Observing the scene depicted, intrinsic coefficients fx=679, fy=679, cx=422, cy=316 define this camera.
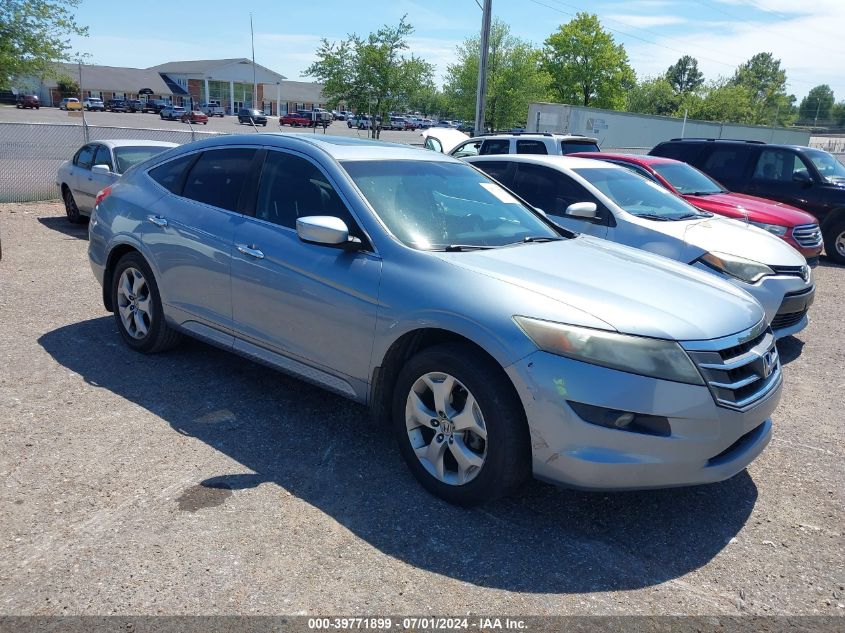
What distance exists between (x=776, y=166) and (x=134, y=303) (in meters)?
11.0

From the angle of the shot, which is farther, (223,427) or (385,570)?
(223,427)

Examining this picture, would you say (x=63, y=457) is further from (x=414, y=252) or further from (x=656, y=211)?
(x=656, y=211)

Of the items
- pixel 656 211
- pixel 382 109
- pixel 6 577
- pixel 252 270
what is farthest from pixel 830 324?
pixel 382 109

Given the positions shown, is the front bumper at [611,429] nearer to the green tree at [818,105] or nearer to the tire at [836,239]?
the tire at [836,239]

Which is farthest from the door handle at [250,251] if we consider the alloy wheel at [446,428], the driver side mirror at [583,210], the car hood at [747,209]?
the car hood at [747,209]

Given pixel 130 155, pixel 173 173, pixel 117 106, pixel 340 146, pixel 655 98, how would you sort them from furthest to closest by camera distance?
1. pixel 655 98
2. pixel 117 106
3. pixel 130 155
4. pixel 173 173
5. pixel 340 146

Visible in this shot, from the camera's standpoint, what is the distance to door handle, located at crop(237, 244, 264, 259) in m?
4.12

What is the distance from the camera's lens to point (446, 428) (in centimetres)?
331

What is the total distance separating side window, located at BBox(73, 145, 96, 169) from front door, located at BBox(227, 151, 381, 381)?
8091mm

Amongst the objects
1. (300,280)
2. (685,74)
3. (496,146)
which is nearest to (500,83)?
(496,146)

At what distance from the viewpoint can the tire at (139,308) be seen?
5.04 m

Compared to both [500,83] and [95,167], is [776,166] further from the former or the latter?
[500,83]

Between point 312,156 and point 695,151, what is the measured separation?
33.5ft

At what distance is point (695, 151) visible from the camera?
12.4 m
